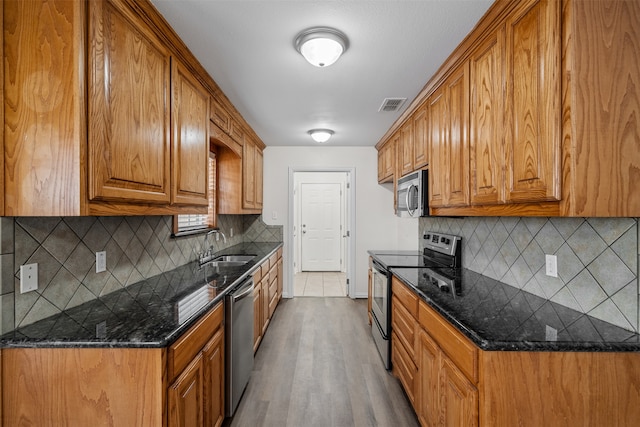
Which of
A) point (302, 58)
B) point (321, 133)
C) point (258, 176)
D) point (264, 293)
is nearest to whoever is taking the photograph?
point (302, 58)

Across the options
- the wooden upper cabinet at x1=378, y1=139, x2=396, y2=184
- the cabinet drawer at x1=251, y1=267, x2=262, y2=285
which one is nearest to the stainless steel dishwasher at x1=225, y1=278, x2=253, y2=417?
the cabinet drawer at x1=251, y1=267, x2=262, y2=285

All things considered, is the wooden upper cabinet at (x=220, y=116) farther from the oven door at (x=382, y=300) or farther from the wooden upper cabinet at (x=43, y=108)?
the oven door at (x=382, y=300)

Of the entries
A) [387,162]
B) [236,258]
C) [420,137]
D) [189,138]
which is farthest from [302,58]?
[387,162]

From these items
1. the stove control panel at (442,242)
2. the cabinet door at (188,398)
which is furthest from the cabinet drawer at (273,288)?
the cabinet door at (188,398)

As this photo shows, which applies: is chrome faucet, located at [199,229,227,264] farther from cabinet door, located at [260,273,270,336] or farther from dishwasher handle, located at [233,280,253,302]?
dishwasher handle, located at [233,280,253,302]

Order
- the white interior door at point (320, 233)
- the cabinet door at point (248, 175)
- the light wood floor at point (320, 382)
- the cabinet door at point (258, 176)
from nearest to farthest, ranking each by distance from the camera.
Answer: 1. the light wood floor at point (320, 382)
2. the cabinet door at point (248, 175)
3. the cabinet door at point (258, 176)
4. the white interior door at point (320, 233)

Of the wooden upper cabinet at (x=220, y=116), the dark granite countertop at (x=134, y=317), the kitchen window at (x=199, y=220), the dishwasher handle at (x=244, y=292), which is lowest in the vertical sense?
the dishwasher handle at (x=244, y=292)

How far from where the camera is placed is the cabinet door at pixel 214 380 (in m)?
1.64

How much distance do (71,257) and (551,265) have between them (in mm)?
2448

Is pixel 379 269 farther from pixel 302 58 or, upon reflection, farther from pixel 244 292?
pixel 302 58

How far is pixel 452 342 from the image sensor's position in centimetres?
145

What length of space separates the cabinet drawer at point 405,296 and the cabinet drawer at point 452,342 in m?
0.13

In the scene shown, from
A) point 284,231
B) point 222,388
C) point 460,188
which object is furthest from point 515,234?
point 284,231

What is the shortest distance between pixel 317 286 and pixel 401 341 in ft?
10.9
